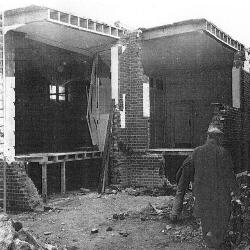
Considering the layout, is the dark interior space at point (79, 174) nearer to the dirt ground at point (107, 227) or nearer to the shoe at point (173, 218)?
the dirt ground at point (107, 227)

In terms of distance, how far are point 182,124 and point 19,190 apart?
40.6ft

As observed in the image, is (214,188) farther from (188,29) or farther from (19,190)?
(188,29)

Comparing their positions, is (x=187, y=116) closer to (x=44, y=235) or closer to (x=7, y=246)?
(x=44, y=235)

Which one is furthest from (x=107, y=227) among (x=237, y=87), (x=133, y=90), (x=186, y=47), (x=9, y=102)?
(x=186, y=47)

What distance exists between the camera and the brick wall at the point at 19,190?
10.7 meters

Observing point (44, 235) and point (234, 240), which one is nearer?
point (234, 240)

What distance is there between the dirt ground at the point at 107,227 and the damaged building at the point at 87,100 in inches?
45.7

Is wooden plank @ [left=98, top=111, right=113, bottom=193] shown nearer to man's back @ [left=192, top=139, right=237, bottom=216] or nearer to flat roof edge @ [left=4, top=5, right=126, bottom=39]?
flat roof edge @ [left=4, top=5, right=126, bottom=39]

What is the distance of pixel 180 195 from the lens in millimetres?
7938

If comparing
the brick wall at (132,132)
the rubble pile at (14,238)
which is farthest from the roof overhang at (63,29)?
the rubble pile at (14,238)

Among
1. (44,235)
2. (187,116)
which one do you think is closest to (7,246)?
(44,235)

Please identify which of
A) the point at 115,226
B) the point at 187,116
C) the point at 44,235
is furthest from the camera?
the point at 187,116

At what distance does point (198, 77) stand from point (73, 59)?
7634 millimetres

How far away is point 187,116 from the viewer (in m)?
21.3
